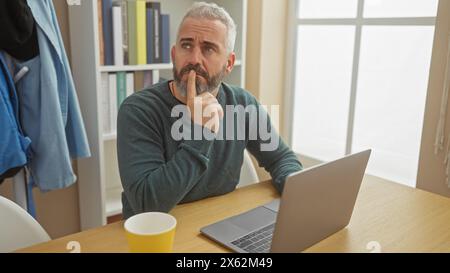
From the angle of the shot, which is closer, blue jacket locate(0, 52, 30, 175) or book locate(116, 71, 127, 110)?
blue jacket locate(0, 52, 30, 175)

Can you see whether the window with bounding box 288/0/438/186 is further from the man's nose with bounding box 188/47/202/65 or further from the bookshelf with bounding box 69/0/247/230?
the man's nose with bounding box 188/47/202/65

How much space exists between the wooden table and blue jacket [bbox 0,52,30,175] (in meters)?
0.74

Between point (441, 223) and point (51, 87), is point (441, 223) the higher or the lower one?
the lower one

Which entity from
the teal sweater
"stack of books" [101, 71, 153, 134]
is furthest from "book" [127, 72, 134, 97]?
the teal sweater

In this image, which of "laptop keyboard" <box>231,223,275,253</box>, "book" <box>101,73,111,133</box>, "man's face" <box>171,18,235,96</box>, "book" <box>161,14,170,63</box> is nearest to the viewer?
"laptop keyboard" <box>231,223,275,253</box>

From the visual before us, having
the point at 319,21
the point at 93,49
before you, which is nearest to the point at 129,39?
the point at 93,49

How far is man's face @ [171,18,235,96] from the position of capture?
1.39 m

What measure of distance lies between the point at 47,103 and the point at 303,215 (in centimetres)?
121

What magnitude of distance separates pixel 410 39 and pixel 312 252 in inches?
60.1

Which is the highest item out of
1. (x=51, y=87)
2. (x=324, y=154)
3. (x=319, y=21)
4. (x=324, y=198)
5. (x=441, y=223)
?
(x=319, y=21)

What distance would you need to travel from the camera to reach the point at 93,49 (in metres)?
1.96

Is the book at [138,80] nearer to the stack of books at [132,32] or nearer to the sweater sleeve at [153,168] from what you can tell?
the stack of books at [132,32]
